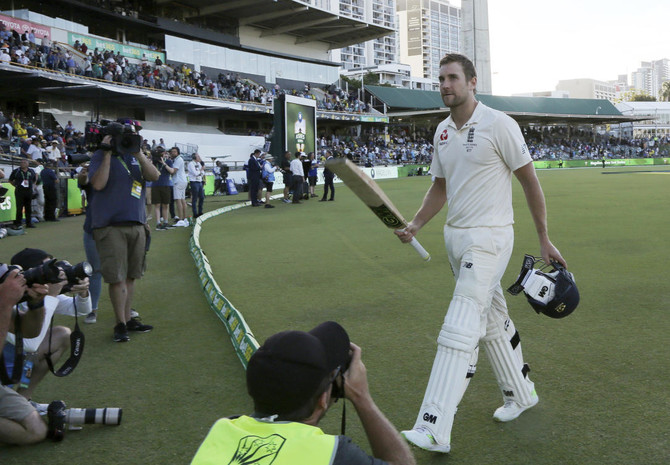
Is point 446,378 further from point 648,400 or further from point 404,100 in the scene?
point 404,100

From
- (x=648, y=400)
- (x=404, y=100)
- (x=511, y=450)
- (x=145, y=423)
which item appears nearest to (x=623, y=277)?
(x=648, y=400)

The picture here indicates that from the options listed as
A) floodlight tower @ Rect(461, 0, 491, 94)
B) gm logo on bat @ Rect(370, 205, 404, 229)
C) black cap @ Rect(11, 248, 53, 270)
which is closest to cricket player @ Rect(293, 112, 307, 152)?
gm logo on bat @ Rect(370, 205, 404, 229)

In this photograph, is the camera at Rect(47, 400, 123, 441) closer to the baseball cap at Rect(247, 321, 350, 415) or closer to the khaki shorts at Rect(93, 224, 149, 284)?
the khaki shorts at Rect(93, 224, 149, 284)

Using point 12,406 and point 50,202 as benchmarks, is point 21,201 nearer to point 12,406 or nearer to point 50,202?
point 50,202

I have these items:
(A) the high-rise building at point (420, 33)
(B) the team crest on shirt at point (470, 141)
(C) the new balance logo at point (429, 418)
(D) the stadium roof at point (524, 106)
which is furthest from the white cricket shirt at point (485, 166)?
(A) the high-rise building at point (420, 33)

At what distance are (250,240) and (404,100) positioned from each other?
53025 millimetres

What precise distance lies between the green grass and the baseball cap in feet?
5.38

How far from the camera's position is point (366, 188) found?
3.71 m

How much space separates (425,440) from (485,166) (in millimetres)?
1518

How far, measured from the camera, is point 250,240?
38.6 feet

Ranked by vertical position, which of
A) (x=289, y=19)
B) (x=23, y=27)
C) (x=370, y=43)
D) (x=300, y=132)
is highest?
(x=370, y=43)

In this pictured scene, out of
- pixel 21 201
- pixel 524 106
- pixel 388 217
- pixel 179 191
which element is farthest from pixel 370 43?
pixel 388 217

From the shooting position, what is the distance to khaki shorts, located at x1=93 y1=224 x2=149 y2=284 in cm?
524

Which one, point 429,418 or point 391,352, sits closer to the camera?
point 429,418
